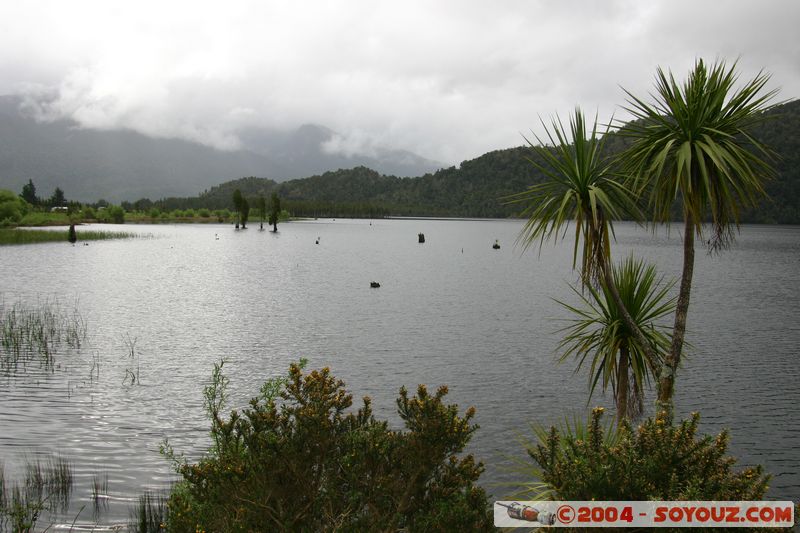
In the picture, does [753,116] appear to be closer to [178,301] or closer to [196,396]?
[196,396]

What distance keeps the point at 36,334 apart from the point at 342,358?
1413 cm

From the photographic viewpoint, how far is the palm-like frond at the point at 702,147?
8930mm

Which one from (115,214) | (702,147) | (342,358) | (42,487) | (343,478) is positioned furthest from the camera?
(115,214)

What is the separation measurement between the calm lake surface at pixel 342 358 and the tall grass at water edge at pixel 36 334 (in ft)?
2.63

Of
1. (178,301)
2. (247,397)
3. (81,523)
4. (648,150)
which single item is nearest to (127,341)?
(247,397)

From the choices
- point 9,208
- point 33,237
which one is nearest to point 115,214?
point 9,208

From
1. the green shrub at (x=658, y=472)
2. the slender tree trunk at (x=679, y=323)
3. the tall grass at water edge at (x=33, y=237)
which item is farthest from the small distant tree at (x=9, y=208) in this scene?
the green shrub at (x=658, y=472)

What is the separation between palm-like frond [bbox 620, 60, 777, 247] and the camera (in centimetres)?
893

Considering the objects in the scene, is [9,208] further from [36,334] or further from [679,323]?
[679,323]

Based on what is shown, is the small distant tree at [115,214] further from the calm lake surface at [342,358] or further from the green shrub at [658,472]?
the green shrub at [658,472]

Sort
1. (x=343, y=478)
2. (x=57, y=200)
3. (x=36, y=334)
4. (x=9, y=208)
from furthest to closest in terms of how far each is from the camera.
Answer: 1. (x=57, y=200)
2. (x=9, y=208)
3. (x=36, y=334)
4. (x=343, y=478)

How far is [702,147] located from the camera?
8836mm

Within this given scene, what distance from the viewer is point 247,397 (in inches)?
756

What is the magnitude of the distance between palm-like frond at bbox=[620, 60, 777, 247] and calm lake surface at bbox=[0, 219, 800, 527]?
7.37 meters
